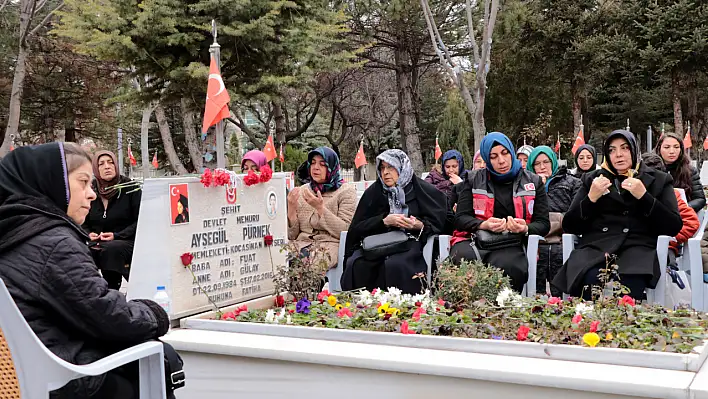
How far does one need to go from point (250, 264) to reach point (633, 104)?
35202mm

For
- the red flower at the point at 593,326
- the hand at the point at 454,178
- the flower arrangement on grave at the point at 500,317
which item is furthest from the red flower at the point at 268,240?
the hand at the point at 454,178

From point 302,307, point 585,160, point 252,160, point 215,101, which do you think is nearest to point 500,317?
point 302,307

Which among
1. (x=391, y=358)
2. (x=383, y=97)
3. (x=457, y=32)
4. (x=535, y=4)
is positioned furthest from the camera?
(x=383, y=97)

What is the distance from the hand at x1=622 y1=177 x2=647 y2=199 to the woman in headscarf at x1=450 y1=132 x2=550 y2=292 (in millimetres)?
898

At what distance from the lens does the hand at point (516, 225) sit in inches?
215

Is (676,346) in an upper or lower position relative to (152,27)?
lower

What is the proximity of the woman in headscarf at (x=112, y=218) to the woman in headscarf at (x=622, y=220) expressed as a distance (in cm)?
329

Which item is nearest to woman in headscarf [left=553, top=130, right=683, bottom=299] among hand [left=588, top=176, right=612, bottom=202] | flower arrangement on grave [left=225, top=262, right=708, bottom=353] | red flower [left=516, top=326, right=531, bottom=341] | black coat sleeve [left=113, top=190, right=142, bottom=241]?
hand [left=588, top=176, right=612, bottom=202]

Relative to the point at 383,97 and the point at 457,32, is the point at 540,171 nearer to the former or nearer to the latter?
the point at 457,32

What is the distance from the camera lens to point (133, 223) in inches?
230

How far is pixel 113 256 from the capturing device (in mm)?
5629

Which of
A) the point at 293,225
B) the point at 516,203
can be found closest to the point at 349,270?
the point at 293,225

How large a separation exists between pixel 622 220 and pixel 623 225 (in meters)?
0.04

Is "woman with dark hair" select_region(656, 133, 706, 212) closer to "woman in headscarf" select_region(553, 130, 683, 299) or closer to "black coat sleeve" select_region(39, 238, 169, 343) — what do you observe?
"woman in headscarf" select_region(553, 130, 683, 299)
